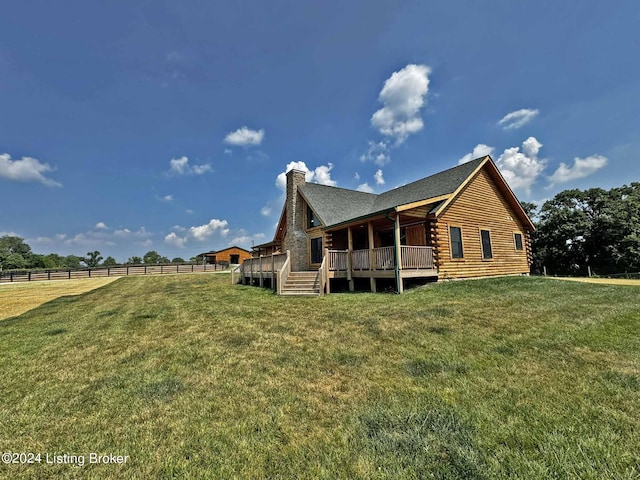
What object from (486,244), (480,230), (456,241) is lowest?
(486,244)

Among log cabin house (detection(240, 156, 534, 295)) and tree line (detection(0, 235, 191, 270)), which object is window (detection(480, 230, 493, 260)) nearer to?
log cabin house (detection(240, 156, 534, 295))

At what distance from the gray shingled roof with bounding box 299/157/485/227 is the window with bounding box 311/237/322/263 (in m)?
1.91

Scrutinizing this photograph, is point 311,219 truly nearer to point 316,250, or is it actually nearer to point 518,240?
point 316,250

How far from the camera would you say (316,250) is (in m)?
17.5

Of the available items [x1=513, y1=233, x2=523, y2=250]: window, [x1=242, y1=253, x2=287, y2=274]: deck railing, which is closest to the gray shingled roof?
[x1=242, y1=253, x2=287, y2=274]: deck railing

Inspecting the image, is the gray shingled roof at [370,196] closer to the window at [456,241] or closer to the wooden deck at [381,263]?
the window at [456,241]

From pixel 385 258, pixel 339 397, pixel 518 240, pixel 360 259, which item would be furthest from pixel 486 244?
pixel 339 397

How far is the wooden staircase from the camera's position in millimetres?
12162

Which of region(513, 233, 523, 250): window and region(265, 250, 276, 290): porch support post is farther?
region(513, 233, 523, 250): window

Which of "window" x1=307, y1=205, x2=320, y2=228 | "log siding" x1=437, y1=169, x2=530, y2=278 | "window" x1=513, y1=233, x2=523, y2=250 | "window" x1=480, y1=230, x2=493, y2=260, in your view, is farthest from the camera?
"window" x1=307, y1=205, x2=320, y2=228

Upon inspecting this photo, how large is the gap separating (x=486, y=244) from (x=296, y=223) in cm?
1117

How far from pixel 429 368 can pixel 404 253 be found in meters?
7.90

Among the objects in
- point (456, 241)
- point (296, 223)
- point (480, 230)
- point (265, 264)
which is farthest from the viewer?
point (296, 223)

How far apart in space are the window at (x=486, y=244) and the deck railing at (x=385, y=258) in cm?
435
